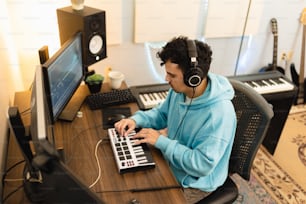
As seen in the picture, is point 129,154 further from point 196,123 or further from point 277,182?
point 277,182

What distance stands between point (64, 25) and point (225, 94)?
1.00 meters

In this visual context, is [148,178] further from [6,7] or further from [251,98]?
[6,7]

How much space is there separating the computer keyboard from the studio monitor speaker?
0.20m

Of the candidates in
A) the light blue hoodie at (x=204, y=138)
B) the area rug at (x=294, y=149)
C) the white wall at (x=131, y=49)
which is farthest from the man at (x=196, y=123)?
the area rug at (x=294, y=149)

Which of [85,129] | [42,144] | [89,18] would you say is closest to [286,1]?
[89,18]

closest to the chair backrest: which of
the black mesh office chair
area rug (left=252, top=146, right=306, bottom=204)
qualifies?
the black mesh office chair

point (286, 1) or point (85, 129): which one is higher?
point (286, 1)

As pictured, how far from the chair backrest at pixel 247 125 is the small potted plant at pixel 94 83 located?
0.80 m

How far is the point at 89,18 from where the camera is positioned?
1587mm

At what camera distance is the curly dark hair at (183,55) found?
46.5 inches

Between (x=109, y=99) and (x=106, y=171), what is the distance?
0.57 m

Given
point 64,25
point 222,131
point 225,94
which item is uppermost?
point 64,25

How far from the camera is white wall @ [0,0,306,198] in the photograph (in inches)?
66.7

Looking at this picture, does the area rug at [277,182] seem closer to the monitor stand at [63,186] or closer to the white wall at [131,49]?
the white wall at [131,49]
